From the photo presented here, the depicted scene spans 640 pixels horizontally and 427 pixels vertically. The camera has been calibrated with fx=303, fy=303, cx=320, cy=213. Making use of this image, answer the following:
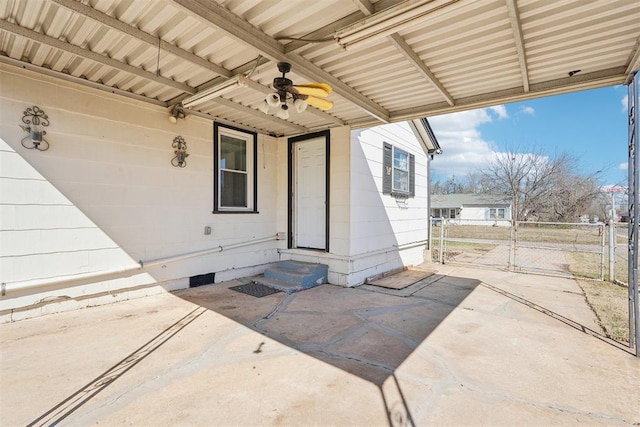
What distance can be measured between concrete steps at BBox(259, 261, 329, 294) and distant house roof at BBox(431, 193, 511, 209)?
2651 cm

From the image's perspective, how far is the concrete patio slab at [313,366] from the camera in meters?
1.93

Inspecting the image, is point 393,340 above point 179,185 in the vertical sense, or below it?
below

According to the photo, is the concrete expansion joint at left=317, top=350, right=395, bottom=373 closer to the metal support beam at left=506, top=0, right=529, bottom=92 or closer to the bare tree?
the metal support beam at left=506, top=0, right=529, bottom=92

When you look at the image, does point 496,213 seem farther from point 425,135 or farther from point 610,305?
point 610,305

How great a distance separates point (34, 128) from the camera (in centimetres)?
343

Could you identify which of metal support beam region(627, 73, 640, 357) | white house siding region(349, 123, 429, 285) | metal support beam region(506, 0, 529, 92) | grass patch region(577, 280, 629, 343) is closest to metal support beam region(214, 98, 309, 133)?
white house siding region(349, 123, 429, 285)

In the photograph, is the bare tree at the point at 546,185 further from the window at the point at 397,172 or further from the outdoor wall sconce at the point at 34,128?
the outdoor wall sconce at the point at 34,128

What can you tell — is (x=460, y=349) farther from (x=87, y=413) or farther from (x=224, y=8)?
(x=224, y=8)

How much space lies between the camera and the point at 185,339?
9.81 feet

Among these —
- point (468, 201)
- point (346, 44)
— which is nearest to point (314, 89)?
point (346, 44)

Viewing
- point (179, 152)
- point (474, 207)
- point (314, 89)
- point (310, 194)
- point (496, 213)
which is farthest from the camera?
point (474, 207)

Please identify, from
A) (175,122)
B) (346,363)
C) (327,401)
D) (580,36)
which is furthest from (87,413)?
(580,36)

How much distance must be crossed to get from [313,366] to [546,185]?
27.1 meters

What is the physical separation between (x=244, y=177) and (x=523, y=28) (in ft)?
15.2
